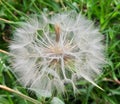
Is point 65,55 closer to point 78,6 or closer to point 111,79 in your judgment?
point 111,79

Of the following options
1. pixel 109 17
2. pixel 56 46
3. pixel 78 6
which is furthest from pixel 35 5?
pixel 56 46

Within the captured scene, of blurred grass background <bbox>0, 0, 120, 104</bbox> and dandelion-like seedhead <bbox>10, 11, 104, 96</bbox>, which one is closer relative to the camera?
dandelion-like seedhead <bbox>10, 11, 104, 96</bbox>

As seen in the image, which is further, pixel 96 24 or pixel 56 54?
pixel 96 24

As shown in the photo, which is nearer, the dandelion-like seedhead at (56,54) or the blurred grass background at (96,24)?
the dandelion-like seedhead at (56,54)
